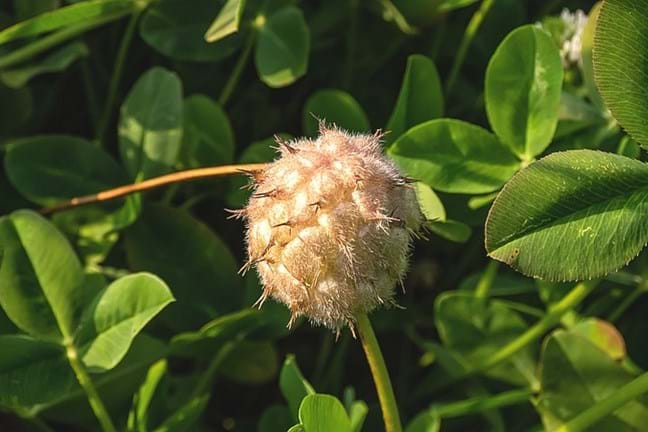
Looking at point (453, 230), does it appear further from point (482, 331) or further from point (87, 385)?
point (87, 385)

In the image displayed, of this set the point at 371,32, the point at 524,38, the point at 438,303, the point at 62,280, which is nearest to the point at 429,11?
the point at 371,32

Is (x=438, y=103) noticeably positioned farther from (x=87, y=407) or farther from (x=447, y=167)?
(x=87, y=407)

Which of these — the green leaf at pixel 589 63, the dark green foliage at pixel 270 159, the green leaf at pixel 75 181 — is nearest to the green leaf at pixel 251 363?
the dark green foliage at pixel 270 159

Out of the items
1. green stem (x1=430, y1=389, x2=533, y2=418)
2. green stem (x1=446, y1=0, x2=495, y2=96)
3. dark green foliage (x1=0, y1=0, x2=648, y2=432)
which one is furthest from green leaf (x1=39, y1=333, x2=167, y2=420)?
green stem (x1=446, y1=0, x2=495, y2=96)

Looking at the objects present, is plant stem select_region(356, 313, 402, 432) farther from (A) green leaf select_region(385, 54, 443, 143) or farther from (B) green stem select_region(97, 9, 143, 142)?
(B) green stem select_region(97, 9, 143, 142)

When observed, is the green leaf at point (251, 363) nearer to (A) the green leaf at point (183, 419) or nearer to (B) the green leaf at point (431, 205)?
(A) the green leaf at point (183, 419)
